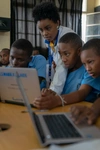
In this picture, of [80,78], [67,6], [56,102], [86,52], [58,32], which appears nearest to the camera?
[56,102]

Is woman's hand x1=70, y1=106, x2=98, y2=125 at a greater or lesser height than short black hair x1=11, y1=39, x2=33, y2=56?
lesser

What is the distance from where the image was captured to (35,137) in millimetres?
734

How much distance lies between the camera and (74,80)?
4.78 feet

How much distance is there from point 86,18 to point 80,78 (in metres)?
3.80

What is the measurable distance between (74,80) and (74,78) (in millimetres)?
13

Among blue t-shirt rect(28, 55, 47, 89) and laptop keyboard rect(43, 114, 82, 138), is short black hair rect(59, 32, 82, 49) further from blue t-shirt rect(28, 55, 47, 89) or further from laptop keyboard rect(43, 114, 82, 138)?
laptop keyboard rect(43, 114, 82, 138)

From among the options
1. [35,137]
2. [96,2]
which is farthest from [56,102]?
[96,2]

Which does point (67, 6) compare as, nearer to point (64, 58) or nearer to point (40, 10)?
point (40, 10)

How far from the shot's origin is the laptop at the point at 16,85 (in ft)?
3.55

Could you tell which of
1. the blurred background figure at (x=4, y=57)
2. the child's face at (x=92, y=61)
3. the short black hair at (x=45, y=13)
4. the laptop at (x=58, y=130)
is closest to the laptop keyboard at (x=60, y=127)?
the laptop at (x=58, y=130)

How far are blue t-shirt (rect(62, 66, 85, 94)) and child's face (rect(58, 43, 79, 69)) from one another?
0.18 ft

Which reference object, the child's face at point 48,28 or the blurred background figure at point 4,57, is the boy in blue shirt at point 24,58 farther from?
the blurred background figure at point 4,57

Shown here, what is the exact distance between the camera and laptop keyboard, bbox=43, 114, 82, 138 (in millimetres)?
699

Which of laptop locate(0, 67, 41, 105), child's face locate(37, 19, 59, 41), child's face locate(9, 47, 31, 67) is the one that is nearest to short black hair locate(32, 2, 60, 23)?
child's face locate(37, 19, 59, 41)
